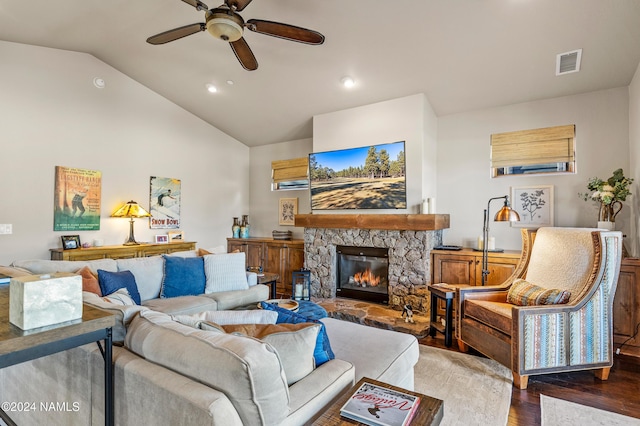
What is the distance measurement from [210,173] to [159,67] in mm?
2028

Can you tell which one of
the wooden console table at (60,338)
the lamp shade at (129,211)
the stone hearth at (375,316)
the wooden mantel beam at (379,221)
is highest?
the lamp shade at (129,211)

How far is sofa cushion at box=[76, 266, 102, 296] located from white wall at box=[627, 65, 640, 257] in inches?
199

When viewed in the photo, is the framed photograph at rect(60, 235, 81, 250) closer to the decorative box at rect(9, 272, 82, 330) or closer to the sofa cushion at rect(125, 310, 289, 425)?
the decorative box at rect(9, 272, 82, 330)

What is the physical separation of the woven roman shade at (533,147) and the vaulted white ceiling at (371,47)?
0.43m

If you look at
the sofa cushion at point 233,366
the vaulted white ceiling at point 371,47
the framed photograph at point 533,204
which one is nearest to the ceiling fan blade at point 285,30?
the vaulted white ceiling at point 371,47

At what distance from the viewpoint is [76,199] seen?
437 centimetres

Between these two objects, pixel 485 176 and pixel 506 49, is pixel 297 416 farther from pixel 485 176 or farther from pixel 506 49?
pixel 485 176

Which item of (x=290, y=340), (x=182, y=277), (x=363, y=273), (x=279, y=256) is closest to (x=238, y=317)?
(x=290, y=340)

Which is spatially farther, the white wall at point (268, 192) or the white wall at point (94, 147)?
the white wall at point (268, 192)

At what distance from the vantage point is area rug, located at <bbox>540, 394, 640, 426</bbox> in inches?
82.7

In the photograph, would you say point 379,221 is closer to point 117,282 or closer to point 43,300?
point 117,282

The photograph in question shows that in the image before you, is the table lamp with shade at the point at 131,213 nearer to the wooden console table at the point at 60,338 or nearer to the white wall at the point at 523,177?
the wooden console table at the point at 60,338

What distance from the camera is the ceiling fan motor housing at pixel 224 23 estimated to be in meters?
2.31

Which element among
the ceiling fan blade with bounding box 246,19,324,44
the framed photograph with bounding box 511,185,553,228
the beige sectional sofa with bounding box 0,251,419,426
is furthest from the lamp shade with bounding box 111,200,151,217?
the framed photograph with bounding box 511,185,553,228
